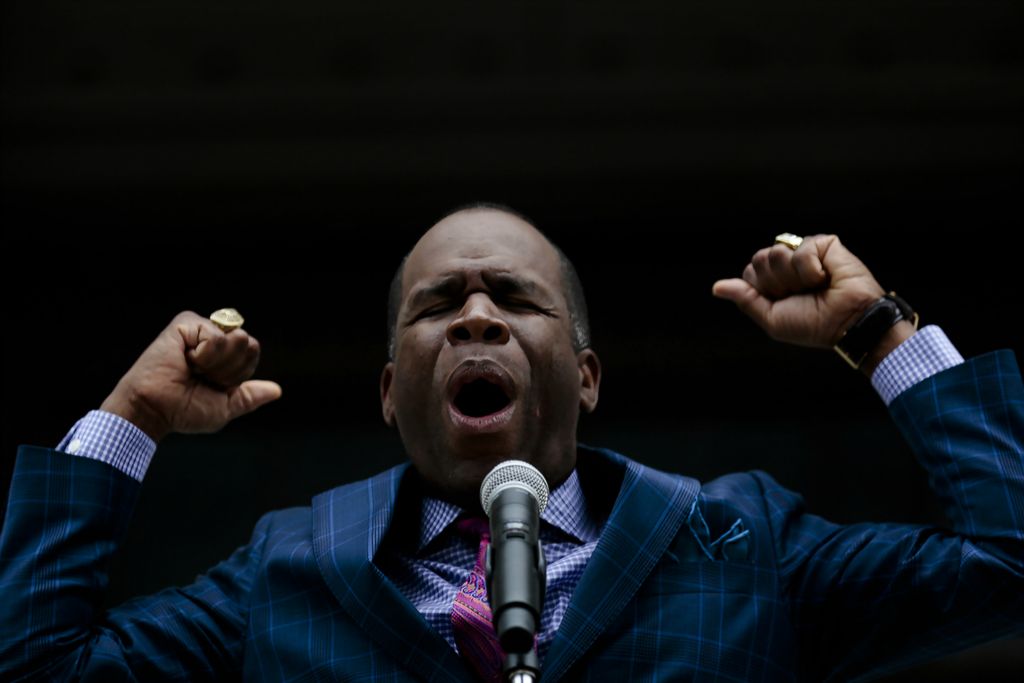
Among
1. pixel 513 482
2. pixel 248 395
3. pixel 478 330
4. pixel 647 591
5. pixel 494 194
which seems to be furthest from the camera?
pixel 494 194

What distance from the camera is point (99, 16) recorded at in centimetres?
330

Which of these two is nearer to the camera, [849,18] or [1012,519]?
[1012,519]

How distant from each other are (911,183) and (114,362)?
2.29 meters

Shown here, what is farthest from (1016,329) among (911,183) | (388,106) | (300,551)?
(300,551)

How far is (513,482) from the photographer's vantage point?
1.38 m

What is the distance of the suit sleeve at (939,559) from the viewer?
1.73 meters

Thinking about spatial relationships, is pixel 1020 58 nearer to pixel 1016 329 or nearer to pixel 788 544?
pixel 1016 329

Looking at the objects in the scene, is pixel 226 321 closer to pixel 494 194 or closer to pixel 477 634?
pixel 477 634

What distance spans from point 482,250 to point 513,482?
Answer: 30.9 inches

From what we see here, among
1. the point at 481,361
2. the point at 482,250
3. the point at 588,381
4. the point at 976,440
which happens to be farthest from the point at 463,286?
the point at 976,440

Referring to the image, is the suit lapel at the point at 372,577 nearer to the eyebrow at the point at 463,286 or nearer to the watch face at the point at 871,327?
the eyebrow at the point at 463,286

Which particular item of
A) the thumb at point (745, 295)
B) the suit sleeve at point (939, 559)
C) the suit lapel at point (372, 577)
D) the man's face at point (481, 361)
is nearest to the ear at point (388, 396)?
the man's face at point (481, 361)

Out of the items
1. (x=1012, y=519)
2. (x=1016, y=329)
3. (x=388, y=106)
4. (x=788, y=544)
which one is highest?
(x=388, y=106)

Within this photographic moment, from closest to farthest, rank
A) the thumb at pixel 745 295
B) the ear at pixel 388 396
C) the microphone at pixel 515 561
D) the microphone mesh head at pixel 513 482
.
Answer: the microphone at pixel 515 561 < the microphone mesh head at pixel 513 482 < the thumb at pixel 745 295 < the ear at pixel 388 396
